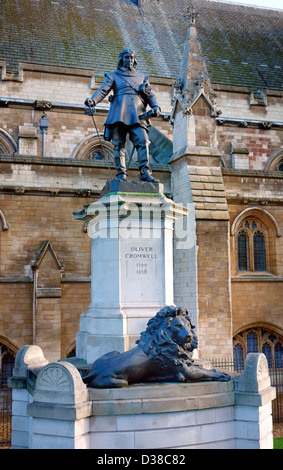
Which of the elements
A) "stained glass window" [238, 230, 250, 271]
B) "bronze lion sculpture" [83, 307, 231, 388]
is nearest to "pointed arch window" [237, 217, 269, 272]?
"stained glass window" [238, 230, 250, 271]

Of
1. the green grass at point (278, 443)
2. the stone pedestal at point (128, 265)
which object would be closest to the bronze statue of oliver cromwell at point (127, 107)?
the stone pedestal at point (128, 265)

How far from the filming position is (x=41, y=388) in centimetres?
581

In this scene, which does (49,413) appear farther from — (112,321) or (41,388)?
(112,321)

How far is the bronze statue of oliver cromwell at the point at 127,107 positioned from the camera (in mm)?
8023

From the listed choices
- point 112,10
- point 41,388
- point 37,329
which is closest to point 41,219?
point 37,329

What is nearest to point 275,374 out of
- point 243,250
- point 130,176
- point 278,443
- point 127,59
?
point 243,250

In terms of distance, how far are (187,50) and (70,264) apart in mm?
7793

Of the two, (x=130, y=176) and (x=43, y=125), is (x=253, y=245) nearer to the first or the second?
(x=130, y=176)

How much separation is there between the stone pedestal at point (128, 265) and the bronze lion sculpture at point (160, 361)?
3.29 feet

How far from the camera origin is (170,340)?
6.11m

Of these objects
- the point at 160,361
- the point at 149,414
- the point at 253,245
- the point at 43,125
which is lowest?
the point at 149,414

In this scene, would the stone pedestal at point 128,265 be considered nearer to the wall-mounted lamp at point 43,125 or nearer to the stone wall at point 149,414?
the stone wall at point 149,414

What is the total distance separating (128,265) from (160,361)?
181 cm

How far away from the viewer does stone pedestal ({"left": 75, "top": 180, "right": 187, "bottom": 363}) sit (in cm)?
734
